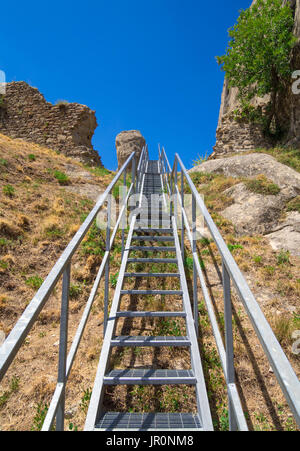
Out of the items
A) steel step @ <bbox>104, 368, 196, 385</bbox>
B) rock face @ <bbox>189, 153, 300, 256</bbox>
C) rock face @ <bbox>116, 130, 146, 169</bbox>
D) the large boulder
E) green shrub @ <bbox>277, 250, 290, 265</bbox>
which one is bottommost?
steel step @ <bbox>104, 368, 196, 385</bbox>

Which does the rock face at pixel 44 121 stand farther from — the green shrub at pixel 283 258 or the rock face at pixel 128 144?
the green shrub at pixel 283 258

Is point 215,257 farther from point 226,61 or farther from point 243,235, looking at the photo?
point 226,61

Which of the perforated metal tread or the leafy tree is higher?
the leafy tree

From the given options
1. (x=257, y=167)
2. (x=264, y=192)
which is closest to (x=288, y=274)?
(x=264, y=192)

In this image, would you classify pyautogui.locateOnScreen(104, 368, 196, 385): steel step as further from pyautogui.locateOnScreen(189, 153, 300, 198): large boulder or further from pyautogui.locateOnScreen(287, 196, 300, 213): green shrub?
pyautogui.locateOnScreen(189, 153, 300, 198): large boulder

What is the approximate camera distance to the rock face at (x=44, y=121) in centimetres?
1327

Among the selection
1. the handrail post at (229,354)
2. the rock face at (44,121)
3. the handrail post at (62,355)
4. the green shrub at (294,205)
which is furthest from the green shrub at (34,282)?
the rock face at (44,121)

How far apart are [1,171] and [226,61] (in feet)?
40.3

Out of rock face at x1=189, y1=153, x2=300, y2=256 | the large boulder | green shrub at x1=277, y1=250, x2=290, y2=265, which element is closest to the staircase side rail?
green shrub at x1=277, y1=250, x2=290, y2=265

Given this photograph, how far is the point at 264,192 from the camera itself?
699 cm

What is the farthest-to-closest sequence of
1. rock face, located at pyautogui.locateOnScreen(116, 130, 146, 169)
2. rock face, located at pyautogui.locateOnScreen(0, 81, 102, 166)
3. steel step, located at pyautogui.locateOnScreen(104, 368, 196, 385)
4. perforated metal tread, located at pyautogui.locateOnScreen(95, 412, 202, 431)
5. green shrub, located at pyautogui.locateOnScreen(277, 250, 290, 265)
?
rock face, located at pyautogui.locateOnScreen(116, 130, 146, 169) → rock face, located at pyautogui.locateOnScreen(0, 81, 102, 166) → green shrub, located at pyautogui.locateOnScreen(277, 250, 290, 265) → steel step, located at pyautogui.locateOnScreen(104, 368, 196, 385) → perforated metal tread, located at pyautogui.locateOnScreen(95, 412, 202, 431)

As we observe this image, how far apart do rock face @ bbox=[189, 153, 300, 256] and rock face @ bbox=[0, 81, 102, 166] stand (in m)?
8.20

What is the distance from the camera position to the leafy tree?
11719 millimetres

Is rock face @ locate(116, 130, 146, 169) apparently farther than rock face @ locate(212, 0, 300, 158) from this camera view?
Yes
